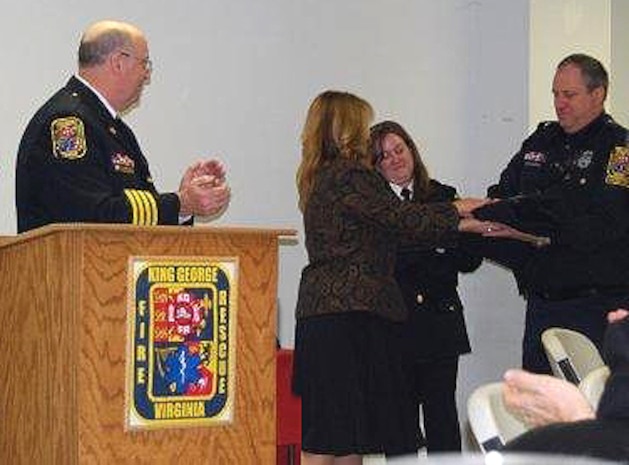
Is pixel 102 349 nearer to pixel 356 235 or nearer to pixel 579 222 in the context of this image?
pixel 356 235

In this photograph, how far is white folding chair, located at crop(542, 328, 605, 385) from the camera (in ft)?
10.6

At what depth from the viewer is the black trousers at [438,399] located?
5.16 metres

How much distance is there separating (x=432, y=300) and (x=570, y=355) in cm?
187

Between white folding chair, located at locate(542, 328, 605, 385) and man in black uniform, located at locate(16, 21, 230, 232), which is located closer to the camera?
white folding chair, located at locate(542, 328, 605, 385)

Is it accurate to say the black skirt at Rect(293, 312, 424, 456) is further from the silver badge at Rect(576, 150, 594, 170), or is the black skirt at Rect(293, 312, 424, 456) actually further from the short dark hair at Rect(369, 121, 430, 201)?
the silver badge at Rect(576, 150, 594, 170)

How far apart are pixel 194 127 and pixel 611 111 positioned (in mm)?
2191

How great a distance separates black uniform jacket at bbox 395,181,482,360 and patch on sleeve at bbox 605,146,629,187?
68 cm

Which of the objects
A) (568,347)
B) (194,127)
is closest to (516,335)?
(194,127)

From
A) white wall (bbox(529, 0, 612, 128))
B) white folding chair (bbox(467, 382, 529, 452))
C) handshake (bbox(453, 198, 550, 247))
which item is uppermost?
white wall (bbox(529, 0, 612, 128))

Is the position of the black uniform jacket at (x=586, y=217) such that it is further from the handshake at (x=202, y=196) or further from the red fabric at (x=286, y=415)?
the handshake at (x=202, y=196)

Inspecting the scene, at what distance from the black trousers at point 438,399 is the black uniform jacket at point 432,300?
0.07 meters

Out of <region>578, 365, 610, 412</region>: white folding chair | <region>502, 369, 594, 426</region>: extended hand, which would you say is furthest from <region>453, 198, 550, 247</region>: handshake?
<region>502, 369, 594, 426</region>: extended hand

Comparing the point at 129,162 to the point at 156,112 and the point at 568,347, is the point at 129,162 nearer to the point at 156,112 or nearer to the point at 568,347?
the point at 568,347

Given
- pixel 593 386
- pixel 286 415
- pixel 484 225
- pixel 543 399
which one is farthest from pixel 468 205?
pixel 543 399
